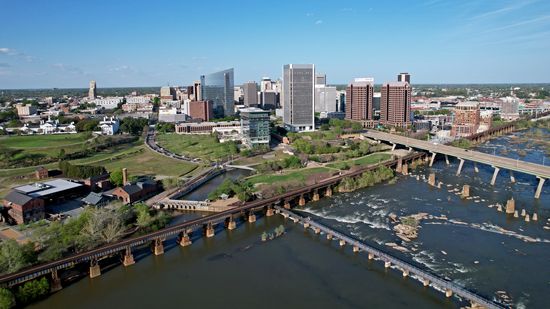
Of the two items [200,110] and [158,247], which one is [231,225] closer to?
[158,247]

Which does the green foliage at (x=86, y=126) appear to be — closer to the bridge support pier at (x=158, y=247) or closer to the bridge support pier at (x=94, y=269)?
the bridge support pier at (x=158, y=247)

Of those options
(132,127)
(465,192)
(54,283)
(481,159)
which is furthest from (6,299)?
(132,127)

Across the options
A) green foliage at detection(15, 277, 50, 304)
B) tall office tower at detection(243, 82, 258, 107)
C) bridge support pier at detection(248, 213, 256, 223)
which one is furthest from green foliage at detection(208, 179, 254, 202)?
tall office tower at detection(243, 82, 258, 107)

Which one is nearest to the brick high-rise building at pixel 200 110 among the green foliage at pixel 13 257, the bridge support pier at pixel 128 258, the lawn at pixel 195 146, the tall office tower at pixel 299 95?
the lawn at pixel 195 146

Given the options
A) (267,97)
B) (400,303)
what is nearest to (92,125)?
(267,97)

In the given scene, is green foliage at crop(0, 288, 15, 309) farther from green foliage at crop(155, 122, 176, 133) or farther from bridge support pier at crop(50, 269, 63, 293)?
green foliage at crop(155, 122, 176, 133)

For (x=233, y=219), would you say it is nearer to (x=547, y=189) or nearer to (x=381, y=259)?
(x=381, y=259)
